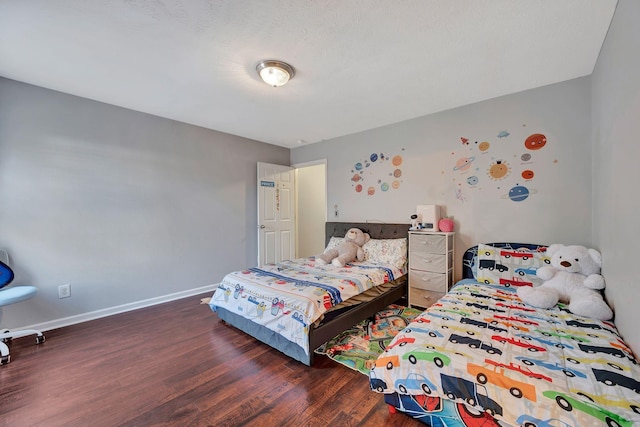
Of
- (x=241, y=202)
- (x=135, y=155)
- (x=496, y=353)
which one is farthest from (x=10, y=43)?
(x=496, y=353)

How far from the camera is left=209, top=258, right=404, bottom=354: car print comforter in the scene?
81.7 inches

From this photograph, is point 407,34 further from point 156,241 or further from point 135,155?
point 156,241

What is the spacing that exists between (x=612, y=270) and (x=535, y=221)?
1.01m

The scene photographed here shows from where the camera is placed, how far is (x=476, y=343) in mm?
1456

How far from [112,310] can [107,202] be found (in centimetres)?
132

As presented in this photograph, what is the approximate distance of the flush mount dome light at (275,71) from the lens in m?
2.16

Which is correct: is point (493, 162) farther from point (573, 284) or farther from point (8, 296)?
point (8, 296)

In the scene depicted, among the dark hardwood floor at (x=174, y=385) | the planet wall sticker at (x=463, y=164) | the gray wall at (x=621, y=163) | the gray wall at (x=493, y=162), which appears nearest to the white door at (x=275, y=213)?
the gray wall at (x=493, y=162)

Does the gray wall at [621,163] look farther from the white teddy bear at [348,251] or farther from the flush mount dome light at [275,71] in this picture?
the white teddy bear at [348,251]

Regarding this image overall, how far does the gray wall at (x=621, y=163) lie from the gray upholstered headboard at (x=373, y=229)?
1891 millimetres

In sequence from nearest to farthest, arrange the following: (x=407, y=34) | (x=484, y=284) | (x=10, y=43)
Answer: (x=407, y=34) → (x=10, y=43) → (x=484, y=284)

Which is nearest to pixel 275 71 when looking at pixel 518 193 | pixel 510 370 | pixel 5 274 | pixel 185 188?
pixel 185 188

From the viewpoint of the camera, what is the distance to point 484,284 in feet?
8.41

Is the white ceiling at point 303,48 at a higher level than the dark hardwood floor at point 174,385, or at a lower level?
higher
